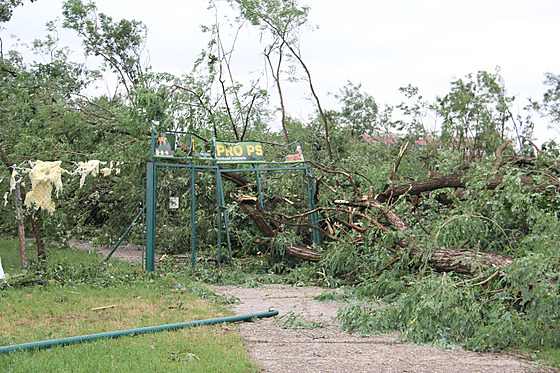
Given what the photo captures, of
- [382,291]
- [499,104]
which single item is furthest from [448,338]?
[499,104]

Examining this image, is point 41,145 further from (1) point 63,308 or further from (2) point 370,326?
(2) point 370,326

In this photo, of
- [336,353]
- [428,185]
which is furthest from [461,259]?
[428,185]

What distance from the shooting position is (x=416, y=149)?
39.9ft

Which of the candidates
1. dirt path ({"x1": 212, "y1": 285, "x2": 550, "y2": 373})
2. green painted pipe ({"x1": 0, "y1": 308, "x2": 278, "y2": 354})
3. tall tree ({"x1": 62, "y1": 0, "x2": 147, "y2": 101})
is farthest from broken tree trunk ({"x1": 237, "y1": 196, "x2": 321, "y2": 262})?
tall tree ({"x1": 62, "y1": 0, "x2": 147, "y2": 101})

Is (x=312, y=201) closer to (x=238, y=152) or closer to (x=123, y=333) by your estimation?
(x=238, y=152)

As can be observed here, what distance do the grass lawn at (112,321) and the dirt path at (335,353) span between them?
217mm

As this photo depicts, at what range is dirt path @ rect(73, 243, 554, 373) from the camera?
12.4ft

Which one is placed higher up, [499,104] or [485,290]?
[499,104]

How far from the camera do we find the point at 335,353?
412cm

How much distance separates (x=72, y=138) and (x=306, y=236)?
5097 mm

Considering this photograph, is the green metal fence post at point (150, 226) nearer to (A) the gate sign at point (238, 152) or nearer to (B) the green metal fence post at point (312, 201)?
(A) the gate sign at point (238, 152)

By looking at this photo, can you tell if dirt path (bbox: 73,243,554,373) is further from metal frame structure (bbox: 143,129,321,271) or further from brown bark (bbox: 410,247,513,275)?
metal frame structure (bbox: 143,129,321,271)

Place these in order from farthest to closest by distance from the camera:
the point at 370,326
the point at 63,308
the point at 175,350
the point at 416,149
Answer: the point at 416,149, the point at 63,308, the point at 370,326, the point at 175,350

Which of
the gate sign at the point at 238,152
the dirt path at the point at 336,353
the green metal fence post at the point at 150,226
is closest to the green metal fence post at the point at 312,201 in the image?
the gate sign at the point at 238,152
